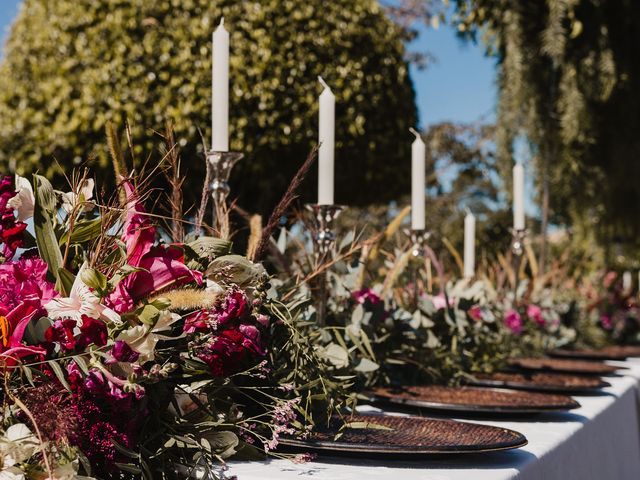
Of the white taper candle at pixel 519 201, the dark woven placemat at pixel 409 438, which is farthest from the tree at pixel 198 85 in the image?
the dark woven placemat at pixel 409 438

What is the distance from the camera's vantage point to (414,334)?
6.12 feet

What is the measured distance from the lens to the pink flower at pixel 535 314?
123 inches

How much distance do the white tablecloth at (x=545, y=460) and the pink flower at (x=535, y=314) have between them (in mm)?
846

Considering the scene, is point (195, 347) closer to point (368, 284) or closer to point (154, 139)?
point (368, 284)

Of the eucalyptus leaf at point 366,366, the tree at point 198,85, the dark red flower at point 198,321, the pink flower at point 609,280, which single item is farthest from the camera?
the pink flower at point 609,280

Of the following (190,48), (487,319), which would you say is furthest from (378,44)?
(487,319)

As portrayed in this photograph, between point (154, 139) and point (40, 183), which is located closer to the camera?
point (40, 183)

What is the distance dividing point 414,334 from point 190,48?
272 cm

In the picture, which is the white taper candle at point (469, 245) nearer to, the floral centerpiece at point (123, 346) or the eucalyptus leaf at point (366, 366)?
the eucalyptus leaf at point (366, 366)

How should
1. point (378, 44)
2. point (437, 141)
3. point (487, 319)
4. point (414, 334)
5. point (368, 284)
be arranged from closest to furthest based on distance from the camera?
point (414, 334), point (368, 284), point (487, 319), point (378, 44), point (437, 141)

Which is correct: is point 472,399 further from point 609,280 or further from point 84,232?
point 609,280

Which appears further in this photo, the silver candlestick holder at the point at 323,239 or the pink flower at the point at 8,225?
the silver candlestick holder at the point at 323,239

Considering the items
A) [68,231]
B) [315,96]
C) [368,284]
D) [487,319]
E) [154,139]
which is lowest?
[487,319]

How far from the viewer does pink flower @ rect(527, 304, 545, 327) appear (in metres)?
3.13
